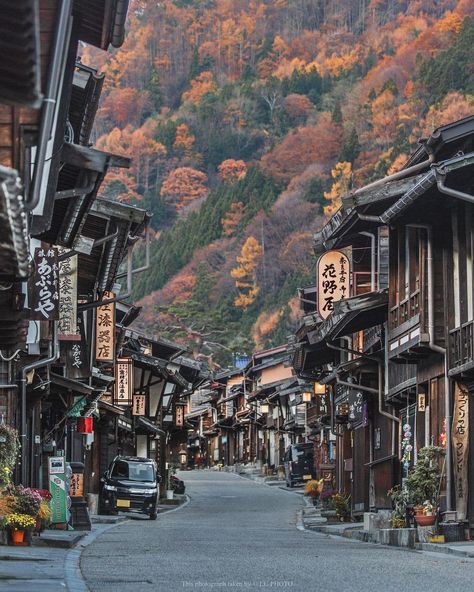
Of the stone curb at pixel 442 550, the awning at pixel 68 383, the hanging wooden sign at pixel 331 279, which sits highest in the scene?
the hanging wooden sign at pixel 331 279

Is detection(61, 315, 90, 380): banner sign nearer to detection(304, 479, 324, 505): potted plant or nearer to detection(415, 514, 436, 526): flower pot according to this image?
detection(415, 514, 436, 526): flower pot

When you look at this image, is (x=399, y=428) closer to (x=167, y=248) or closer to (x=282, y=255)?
(x=282, y=255)

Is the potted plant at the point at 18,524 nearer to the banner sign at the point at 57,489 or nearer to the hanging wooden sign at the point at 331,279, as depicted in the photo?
the banner sign at the point at 57,489

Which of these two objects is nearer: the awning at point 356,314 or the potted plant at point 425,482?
the potted plant at point 425,482

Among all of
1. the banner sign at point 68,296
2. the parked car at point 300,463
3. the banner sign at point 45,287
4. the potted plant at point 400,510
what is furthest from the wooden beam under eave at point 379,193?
the parked car at point 300,463

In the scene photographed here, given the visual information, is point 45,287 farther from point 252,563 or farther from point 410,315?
point 410,315

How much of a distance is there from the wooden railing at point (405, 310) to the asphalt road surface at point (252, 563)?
523cm

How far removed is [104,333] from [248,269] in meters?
119

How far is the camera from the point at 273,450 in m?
96.9

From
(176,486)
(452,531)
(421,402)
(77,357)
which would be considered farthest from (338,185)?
(452,531)

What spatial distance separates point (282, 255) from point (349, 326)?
11465 centimetres

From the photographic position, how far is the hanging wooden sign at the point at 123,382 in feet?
145

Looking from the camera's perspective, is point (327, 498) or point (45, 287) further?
point (327, 498)

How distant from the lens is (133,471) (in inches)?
1630
